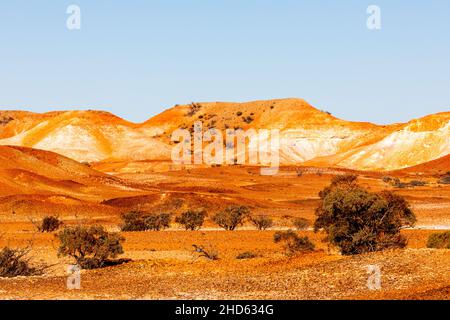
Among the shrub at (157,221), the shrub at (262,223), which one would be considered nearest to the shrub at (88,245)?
the shrub at (157,221)

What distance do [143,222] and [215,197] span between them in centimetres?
1585

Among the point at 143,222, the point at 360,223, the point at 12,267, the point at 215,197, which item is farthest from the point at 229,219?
the point at 12,267

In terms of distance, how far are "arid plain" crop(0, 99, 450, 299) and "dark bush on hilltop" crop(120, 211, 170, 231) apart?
3.91 feet

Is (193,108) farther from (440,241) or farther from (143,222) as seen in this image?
Result: (440,241)

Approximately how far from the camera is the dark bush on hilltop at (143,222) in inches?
1503

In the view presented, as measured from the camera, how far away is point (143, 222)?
38.9 meters

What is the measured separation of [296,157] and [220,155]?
38.8 feet

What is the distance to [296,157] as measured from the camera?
11912 cm

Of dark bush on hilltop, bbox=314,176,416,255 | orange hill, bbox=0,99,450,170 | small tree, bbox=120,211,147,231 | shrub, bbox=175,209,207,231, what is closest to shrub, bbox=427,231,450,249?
dark bush on hilltop, bbox=314,176,416,255

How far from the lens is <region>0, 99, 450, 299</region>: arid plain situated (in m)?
17.5

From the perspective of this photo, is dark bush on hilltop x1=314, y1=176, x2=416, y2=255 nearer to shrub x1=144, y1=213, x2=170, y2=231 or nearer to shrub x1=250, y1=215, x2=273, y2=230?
shrub x1=250, y1=215, x2=273, y2=230

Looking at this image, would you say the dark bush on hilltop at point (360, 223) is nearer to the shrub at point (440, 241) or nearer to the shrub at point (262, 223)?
the shrub at point (440, 241)


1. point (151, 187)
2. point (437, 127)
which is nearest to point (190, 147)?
point (437, 127)
